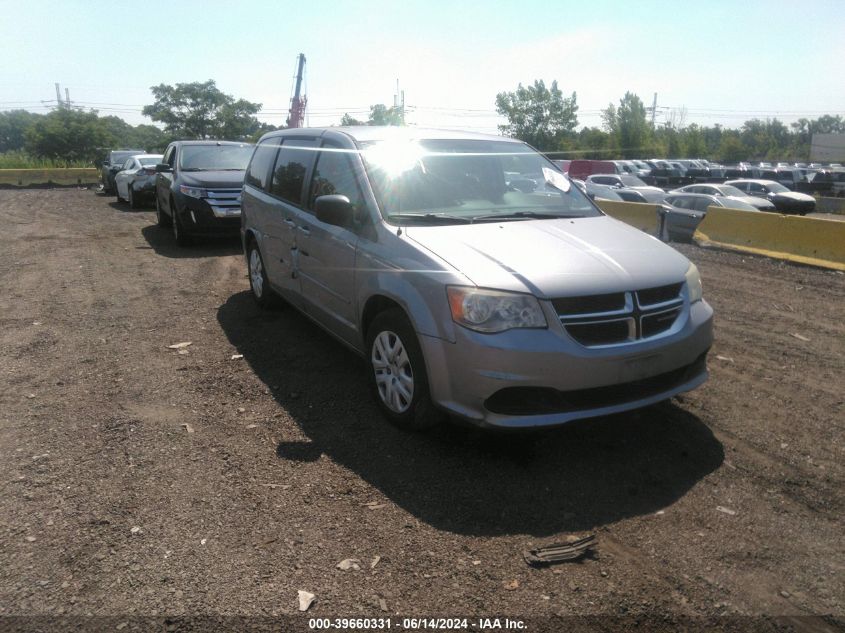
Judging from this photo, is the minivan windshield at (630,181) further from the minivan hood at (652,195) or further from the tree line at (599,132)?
the tree line at (599,132)

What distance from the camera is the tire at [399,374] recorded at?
3.87 meters

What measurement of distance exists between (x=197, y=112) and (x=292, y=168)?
7088 centimetres

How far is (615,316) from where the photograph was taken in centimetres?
362

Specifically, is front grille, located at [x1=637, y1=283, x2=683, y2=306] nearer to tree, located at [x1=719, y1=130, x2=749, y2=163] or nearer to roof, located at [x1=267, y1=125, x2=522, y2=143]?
roof, located at [x1=267, y1=125, x2=522, y2=143]

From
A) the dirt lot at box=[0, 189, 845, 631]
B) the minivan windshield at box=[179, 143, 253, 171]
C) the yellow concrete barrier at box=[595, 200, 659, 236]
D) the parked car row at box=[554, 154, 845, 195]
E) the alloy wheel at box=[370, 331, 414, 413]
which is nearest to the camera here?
the dirt lot at box=[0, 189, 845, 631]

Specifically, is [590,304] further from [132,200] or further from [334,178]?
[132,200]

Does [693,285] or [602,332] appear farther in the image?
[693,285]

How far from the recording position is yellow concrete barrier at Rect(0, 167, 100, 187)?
32.8 metres

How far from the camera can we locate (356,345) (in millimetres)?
4684

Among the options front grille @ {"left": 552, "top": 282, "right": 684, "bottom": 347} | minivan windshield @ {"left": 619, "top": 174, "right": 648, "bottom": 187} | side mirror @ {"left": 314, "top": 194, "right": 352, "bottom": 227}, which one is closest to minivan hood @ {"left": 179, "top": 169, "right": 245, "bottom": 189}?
side mirror @ {"left": 314, "top": 194, "right": 352, "bottom": 227}

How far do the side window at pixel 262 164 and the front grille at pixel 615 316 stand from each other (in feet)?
13.0

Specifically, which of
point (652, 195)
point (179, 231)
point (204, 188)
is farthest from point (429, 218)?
point (652, 195)

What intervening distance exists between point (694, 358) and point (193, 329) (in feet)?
15.0

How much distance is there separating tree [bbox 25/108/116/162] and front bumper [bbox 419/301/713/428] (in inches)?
2517
